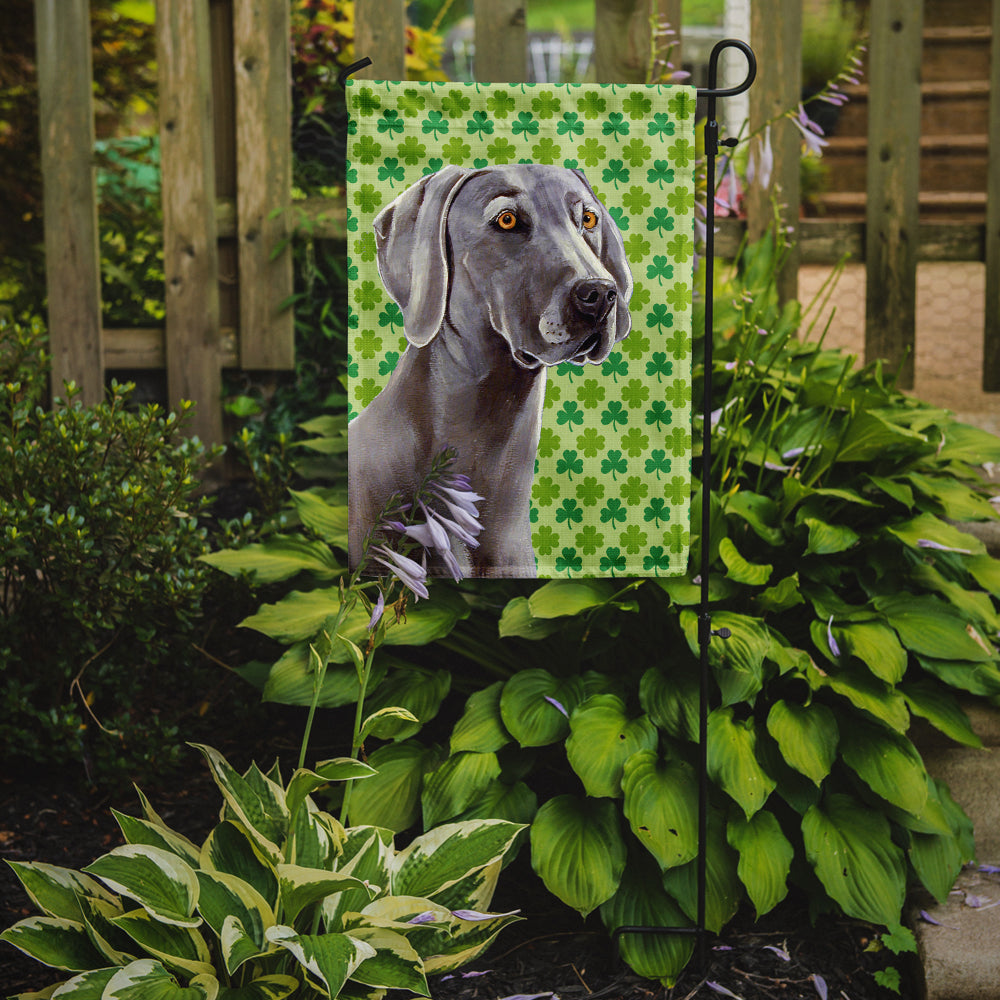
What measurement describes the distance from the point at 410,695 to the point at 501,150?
1.15 m

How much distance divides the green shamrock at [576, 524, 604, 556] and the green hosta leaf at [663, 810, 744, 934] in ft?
2.18

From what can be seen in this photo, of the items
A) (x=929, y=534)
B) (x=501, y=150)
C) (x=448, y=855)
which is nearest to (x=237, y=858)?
(x=448, y=855)

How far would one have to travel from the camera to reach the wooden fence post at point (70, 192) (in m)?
3.38

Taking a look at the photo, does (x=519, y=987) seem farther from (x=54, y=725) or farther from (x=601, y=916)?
(x=54, y=725)

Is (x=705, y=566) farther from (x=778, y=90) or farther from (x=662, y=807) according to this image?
(x=778, y=90)

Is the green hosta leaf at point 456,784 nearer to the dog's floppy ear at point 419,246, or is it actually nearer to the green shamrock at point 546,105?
the dog's floppy ear at point 419,246

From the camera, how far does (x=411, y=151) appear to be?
1845mm

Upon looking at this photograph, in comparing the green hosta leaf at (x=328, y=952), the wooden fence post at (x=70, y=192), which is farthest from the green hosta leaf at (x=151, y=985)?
the wooden fence post at (x=70, y=192)

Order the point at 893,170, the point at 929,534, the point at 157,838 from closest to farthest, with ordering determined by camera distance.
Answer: the point at 157,838 < the point at 929,534 < the point at 893,170

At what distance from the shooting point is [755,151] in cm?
310

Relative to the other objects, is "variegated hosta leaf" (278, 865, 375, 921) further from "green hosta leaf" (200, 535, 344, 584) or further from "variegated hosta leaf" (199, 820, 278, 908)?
"green hosta leaf" (200, 535, 344, 584)

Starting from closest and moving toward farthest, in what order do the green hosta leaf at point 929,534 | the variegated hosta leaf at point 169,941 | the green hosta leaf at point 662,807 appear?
1. the variegated hosta leaf at point 169,941
2. the green hosta leaf at point 662,807
3. the green hosta leaf at point 929,534

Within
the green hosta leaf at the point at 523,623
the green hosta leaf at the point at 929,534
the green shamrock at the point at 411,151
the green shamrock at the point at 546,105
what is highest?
the green shamrock at the point at 546,105

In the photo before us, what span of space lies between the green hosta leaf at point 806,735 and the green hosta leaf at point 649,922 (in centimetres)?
37
